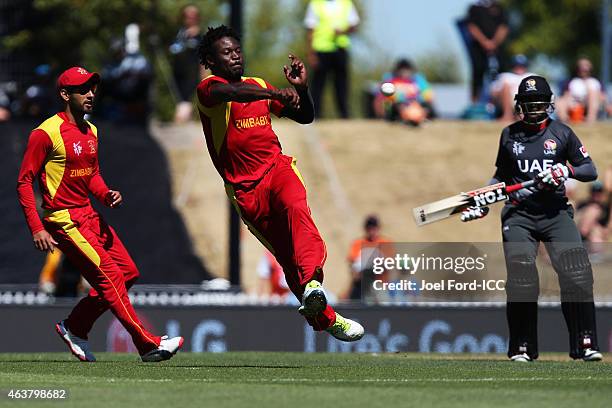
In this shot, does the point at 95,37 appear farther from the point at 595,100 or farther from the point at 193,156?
the point at 595,100

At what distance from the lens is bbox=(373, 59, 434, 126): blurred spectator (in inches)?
878

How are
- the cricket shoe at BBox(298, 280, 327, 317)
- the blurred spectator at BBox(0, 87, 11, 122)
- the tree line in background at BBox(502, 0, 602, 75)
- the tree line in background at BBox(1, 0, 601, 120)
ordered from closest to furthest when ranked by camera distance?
the cricket shoe at BBox(298, 280, 327, 317) → the blurred spectator at BBox(0, 87, 11, 122) → the tree line in background at BBox(1, 0, 601, 120) → the tree line in background at BBox(502, 0, 602, 75)

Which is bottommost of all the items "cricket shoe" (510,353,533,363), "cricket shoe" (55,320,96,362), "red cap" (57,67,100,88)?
"cricket shoe" (510,353,533,363)

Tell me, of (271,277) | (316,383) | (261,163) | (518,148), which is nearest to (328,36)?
(271,277)

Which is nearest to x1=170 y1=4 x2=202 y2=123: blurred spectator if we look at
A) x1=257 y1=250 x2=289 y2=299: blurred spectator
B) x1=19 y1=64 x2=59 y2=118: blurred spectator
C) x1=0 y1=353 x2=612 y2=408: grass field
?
x1=19 y1=64 x2=59 y2=118: blurred spectator

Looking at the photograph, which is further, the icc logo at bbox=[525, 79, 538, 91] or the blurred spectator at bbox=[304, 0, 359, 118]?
the blurred spectator at bbox=[304, 0, 359, 118]

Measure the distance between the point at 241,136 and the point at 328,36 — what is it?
10440mm

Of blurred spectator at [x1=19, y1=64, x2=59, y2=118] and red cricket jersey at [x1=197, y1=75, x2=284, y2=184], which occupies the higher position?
blurred spectator at [x1=19, y1=64, x2=59, y2=118]

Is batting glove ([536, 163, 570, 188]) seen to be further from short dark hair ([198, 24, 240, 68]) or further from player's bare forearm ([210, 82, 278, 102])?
short dark hair ([198, 24, 240, 68])

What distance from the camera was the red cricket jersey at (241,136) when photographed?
36.6 ft

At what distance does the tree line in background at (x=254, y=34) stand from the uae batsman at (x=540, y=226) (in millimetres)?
10723

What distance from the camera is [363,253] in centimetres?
1811

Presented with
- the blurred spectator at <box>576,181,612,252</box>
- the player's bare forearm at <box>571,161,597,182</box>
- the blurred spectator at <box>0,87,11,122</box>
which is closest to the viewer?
the player's bare forearm at <box>571,161,597,182</box>

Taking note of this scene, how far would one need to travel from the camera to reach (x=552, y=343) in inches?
640
